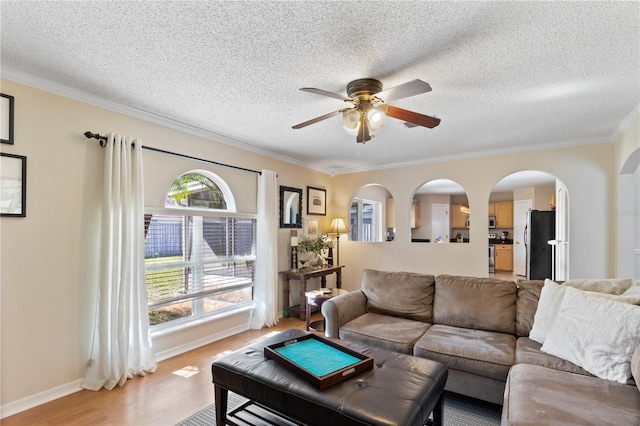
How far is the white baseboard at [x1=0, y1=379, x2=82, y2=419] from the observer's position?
2.21m

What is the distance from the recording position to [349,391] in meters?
1.63

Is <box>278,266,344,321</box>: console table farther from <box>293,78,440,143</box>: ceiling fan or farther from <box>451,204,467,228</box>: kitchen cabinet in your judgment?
<box>451,204,467,228</box>: kitchen cabinet

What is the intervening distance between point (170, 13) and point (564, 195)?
16.2 ft

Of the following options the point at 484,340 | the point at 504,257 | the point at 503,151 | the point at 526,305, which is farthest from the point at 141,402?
the point at 504,257

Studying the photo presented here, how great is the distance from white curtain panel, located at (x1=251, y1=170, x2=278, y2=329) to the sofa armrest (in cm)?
142

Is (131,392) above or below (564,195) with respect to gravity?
below

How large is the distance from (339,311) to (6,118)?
3004mm

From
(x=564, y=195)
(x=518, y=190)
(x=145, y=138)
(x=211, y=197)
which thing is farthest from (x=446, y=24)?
(x=518, y=190)

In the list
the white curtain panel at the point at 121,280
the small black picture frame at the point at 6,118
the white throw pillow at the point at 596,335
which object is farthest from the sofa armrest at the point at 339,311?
the small black picture frame at the point at 6,118

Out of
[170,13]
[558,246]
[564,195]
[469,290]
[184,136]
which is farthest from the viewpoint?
[558,246]

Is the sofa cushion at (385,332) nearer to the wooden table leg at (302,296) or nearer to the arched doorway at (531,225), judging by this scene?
the wooden table leg at (302,296)

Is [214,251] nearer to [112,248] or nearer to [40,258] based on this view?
[112,248]

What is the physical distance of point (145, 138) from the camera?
10.1ft

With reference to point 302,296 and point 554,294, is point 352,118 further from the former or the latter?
point 302,296
